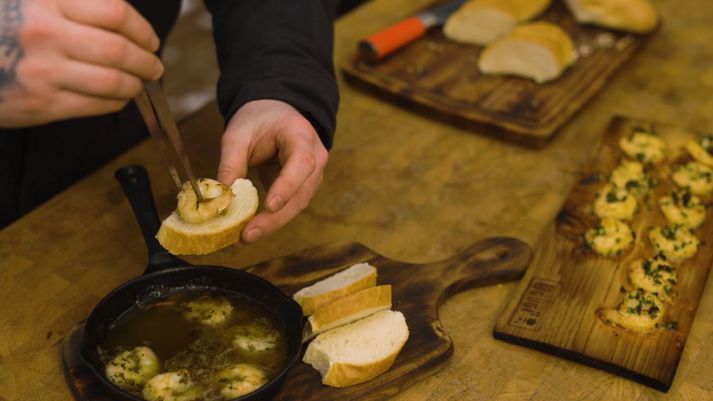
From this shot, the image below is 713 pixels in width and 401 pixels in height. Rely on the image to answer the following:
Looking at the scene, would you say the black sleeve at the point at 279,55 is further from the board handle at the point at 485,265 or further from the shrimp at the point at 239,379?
the shrimp at the point at 239,379

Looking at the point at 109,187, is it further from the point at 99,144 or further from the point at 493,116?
the point at 493,116

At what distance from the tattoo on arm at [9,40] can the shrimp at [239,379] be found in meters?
0.63

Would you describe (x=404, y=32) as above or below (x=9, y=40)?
below

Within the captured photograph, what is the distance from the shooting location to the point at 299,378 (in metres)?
1.52

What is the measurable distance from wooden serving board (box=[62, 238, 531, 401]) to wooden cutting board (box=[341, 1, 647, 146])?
0.60 metres

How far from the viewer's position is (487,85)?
2.56 metres

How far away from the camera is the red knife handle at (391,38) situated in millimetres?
2635

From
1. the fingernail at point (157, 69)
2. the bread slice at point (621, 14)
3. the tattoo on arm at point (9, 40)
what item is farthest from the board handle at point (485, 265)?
the bread slice at point (621, 14)

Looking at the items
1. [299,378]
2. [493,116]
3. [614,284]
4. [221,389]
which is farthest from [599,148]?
[221,389]

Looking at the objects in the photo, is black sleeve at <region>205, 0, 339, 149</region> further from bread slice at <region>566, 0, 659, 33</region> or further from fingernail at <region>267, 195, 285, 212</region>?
bread slice at <region>566, 0, 659, 33</region>

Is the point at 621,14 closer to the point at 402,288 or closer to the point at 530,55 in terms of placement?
the point at 530,55

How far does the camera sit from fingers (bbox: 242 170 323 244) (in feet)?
5.18

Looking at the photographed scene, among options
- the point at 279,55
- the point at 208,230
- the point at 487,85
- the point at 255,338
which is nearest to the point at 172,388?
the point at 255,338

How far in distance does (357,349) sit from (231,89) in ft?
2.45
